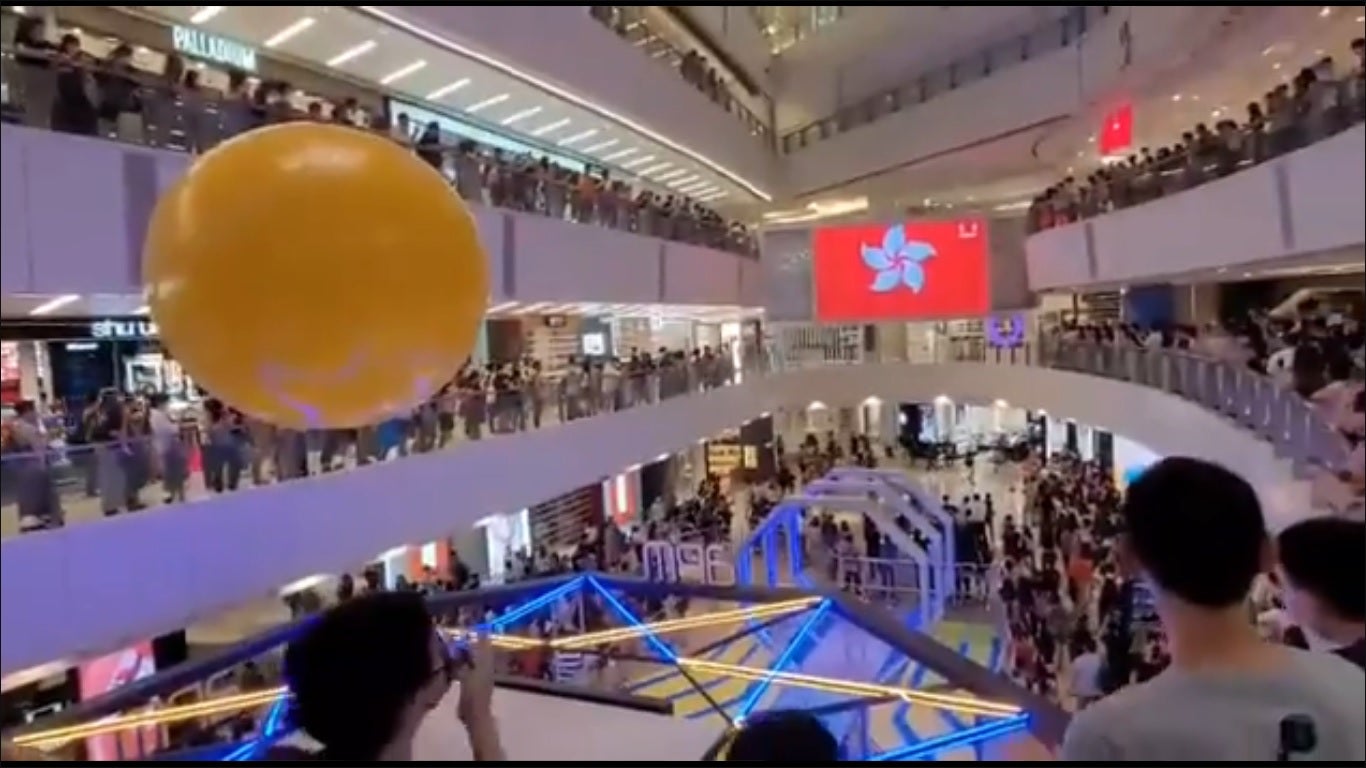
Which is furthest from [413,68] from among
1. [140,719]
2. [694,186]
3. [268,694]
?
[694,186]

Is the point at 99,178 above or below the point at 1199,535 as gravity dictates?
above

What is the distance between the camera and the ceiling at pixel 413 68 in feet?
37.6

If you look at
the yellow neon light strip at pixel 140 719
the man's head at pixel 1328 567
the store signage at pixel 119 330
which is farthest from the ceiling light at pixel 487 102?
the man's head at pixel 1328 567

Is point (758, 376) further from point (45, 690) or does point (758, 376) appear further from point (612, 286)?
point (45, 690)

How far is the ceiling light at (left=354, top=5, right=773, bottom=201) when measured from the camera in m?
10.6

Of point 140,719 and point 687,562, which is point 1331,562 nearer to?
point 140,719

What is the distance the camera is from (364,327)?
302cm

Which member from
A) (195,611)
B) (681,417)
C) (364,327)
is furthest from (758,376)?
(364,327)

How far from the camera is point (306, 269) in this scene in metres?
2.94

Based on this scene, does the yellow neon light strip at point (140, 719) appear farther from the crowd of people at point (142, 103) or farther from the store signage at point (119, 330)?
the store signage at point (119, 330)

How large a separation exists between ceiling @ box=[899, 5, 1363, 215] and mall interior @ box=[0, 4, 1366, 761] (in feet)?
0.38

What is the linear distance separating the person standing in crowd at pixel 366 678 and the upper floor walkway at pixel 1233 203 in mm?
7182

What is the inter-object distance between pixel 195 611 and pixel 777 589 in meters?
4.05

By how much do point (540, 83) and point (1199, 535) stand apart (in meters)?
12.9
